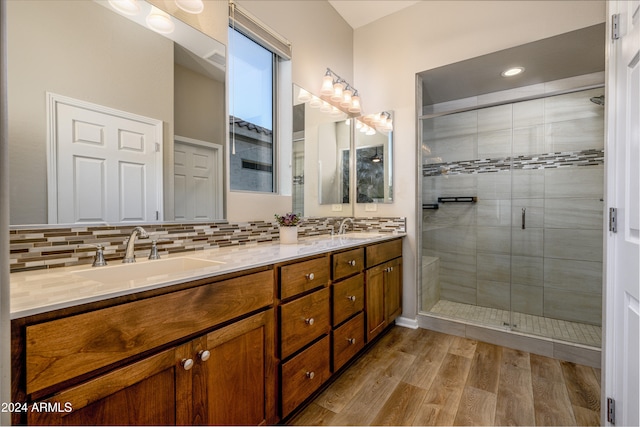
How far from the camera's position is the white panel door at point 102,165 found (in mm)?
1082

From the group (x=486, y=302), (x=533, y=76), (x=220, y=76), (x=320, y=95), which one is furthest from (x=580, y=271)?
(x=220, y=76)

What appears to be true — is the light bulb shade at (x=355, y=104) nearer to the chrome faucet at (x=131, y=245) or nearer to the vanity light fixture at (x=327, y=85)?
the vanity light fixture at (x=327, y=85)

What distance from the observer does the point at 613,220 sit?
45.2 inches

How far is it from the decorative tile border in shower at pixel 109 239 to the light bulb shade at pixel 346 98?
1411mm

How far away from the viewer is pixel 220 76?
1.64m

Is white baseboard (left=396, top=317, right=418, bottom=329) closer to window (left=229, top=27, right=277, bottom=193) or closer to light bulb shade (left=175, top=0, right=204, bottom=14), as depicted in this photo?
window (left=229, top=27, right=277, bottom=193)

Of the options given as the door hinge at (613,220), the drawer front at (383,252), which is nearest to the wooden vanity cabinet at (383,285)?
the drawer front at (383,252)

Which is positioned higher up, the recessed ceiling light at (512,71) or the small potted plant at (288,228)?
the recessed ceiling light at (512,71)

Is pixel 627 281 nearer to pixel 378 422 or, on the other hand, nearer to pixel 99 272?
pixel 378 422

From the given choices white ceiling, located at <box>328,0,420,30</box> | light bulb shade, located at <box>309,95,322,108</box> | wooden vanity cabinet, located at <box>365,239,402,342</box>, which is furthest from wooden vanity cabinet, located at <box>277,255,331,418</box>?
white ceiling, located at <box>328,0,420,30</box>

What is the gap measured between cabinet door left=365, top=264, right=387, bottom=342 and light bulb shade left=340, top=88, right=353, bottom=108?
156cm

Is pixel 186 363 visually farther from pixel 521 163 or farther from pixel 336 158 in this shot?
pixel 521 163

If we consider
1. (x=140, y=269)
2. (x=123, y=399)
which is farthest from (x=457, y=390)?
(x=140, y=269)

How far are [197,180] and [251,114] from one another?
64 cm
